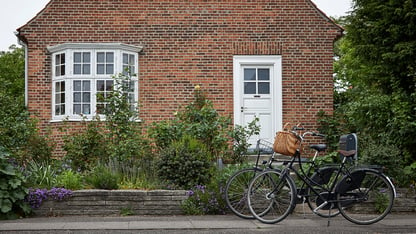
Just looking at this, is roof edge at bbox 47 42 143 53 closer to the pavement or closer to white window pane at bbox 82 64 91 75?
white window pane at bbox 82 64 91 75

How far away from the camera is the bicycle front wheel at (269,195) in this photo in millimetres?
8141

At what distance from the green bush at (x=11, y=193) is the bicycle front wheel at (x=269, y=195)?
11.5 ft

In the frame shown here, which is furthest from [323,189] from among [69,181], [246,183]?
Answer: [69,181]

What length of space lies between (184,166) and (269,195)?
6.35 ft

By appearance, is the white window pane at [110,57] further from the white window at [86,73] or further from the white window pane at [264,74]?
the white window pane at [264,74]

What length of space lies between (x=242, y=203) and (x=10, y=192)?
3.57 meters

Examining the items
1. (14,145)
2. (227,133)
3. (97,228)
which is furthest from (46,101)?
(97,228)

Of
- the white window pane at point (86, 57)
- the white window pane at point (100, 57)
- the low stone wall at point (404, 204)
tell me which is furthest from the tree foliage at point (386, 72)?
the white window pane at point (86, 57)

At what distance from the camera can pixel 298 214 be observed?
30.4 ft

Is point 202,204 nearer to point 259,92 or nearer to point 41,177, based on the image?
point 41,177

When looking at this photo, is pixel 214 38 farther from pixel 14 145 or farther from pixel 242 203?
pixel 242 203

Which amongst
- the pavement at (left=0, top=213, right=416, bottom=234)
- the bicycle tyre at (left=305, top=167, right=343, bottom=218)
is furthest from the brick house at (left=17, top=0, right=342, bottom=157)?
the bicycle tyre at (left=305, top=167, right=343, bottom=218)

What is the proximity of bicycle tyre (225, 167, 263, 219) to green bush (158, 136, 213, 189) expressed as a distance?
898 millimetres

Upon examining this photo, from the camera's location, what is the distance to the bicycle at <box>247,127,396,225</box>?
8.17m
